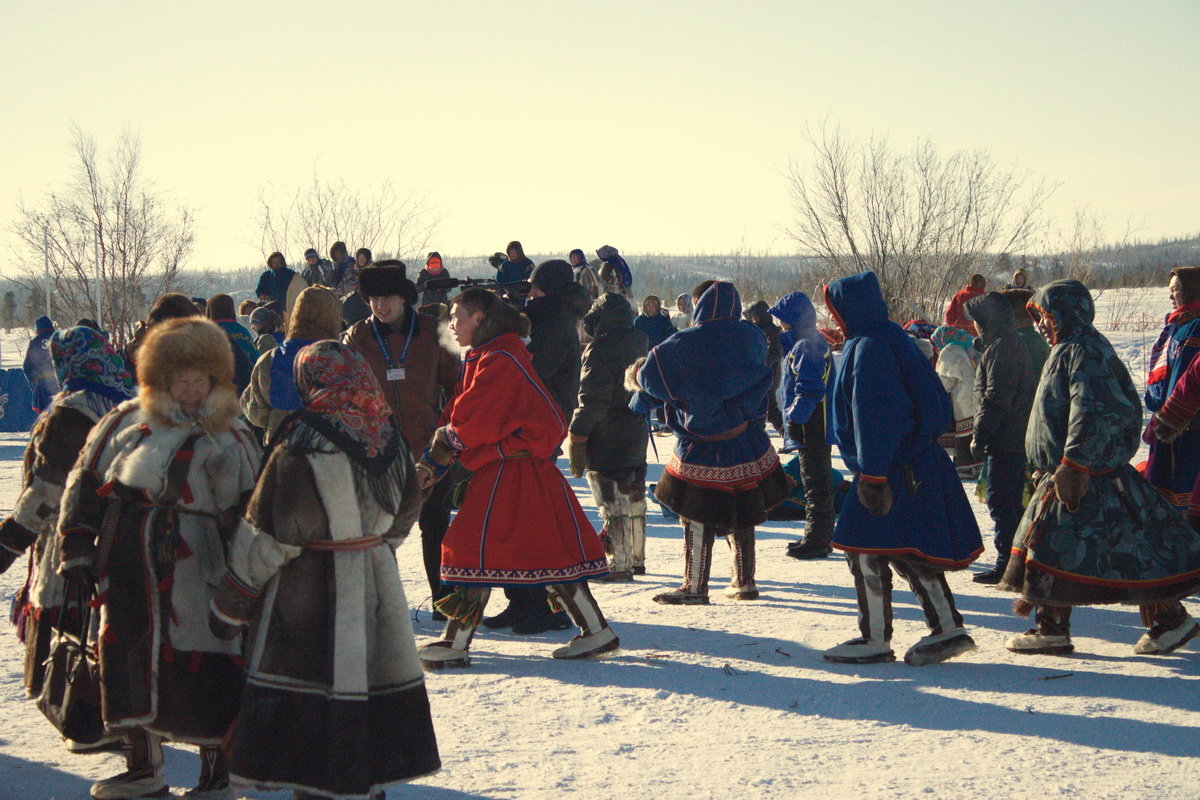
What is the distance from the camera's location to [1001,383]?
7883 millimetres

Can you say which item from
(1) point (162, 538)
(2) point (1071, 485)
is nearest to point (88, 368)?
(1) point (162, 538)

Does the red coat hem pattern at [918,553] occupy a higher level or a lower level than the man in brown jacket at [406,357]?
lower

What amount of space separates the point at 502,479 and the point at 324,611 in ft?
6.67

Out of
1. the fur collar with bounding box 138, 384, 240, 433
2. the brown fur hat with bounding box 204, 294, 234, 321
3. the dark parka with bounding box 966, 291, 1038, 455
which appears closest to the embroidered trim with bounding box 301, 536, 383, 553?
the fur collar with bounding box 138, 384, 240, 433

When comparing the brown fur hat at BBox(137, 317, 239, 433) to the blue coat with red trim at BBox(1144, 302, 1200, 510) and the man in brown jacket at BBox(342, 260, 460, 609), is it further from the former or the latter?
the blue coat with red trim at BBox(1144, 302, 1200, 510)

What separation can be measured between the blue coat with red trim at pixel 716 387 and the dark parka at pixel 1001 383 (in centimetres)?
181

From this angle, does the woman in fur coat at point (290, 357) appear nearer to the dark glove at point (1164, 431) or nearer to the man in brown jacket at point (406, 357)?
the man in brown jacket at point (406, 357)

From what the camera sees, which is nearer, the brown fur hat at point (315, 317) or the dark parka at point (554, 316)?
the brown fur hat at point (315, 317)

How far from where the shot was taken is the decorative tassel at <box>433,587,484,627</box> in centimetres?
576

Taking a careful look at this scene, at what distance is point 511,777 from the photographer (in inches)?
174

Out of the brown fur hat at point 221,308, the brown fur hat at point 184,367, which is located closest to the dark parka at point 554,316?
the brown fur hat at point 221,308

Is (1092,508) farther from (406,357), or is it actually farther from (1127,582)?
(406,357)

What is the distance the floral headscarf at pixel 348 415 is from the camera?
3727mm

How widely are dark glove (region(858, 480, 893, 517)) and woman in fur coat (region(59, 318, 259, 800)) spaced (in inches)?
115
